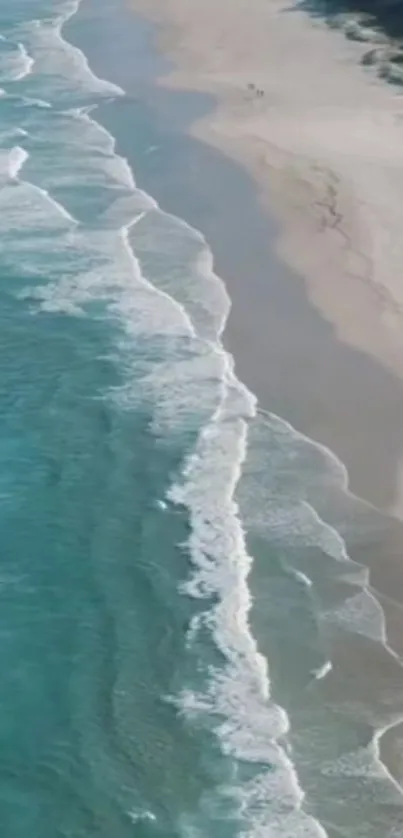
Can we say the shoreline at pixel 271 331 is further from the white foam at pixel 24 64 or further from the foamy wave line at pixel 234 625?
the white foam at pixel 24 64

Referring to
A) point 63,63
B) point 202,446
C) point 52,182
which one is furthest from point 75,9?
point 202,446

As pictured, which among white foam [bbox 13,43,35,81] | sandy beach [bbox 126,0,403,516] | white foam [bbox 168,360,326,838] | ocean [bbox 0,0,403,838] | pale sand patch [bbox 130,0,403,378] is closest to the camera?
white foam [bbox 168,360,326,838]

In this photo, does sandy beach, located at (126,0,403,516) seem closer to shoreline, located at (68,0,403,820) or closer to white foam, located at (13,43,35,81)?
shoreline, located at (68,0,403,820)

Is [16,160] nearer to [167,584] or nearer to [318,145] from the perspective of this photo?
[318,145]

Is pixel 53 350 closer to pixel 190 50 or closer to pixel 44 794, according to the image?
pixel 44 794

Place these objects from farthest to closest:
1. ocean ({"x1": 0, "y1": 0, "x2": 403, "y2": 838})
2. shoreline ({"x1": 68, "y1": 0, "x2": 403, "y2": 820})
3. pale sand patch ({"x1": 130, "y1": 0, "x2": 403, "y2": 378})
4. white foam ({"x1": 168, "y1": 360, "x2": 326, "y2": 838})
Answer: pale sand patch ({"x1": 130, "y1": 0, "x2": 403, "y2": 378})
shoreline ({"x1": 68, "y1": 0, "x2": 403, "y2": 820})
ocean ({"x1": 0, "y1": 0, "x2": 403, "y2": 838})
white foam ({"x1": 168, "y1": 360, "x2": 326, "y2": 838})

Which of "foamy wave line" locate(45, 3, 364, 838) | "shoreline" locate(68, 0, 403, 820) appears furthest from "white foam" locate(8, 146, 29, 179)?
"foamy wave line" locate(45, 3, 364, 838)

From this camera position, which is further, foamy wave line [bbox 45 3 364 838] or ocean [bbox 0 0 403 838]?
ocean [bbox 0 0 403 838]

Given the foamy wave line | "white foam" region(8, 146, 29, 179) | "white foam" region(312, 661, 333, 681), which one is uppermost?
"white foam" region(312, 661, 333, 681)
